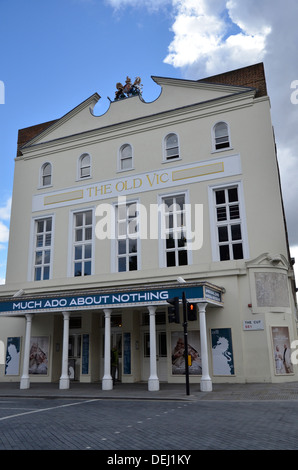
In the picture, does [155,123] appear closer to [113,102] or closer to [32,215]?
[113,102]

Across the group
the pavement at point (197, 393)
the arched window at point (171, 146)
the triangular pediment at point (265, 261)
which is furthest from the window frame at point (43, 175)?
the triangular pediment at point (265, 261)

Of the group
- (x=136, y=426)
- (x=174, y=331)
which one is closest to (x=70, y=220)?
(x=174, y=331)

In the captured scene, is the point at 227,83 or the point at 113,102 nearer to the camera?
the point at 227,83

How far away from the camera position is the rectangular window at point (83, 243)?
73.2ft

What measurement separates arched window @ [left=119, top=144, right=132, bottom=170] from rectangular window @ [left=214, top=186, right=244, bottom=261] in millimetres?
5340

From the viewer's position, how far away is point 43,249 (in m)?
23.8

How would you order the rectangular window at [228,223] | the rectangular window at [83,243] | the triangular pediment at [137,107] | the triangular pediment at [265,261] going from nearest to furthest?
1. the triangular pediment at [265,261]
2. the rectangular window at [228,223]
3. the triangular pediment at [137,107]
4. the rectangular window at [83,243]

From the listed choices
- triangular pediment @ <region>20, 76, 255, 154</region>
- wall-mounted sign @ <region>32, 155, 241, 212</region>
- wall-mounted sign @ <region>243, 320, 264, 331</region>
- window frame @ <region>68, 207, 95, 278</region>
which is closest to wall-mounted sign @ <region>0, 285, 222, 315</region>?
wall-mounted sign @ <region>243, 320, 264, 331</region>

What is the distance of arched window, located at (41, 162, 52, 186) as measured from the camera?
82.2 ft

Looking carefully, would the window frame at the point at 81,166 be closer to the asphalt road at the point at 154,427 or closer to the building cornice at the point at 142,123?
the building cornice at the point at 142,123

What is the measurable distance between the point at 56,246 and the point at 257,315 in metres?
11.4

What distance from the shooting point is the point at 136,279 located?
20141 mm

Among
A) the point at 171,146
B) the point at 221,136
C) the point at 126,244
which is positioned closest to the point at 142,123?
the point at 171,146

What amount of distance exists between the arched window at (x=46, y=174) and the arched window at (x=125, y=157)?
4843mm
